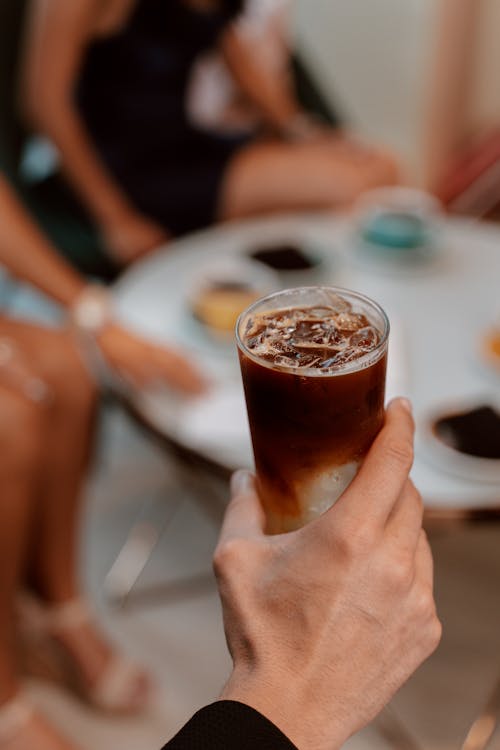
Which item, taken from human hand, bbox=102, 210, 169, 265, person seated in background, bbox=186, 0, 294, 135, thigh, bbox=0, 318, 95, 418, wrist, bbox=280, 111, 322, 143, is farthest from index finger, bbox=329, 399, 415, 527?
person seated in background, bbox=186, 0, 294, 135

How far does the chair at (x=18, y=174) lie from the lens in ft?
7.34

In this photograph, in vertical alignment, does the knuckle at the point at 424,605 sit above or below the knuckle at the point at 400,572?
below

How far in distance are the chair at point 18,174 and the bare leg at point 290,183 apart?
15.1 inches

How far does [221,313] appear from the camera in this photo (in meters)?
1.53

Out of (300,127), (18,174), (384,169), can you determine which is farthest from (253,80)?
(18,174)

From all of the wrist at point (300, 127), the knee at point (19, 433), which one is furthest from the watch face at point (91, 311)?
the wrist at point (300, 127)

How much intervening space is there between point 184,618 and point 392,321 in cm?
74

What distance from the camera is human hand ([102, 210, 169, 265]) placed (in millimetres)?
2246

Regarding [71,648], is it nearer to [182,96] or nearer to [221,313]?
[221,313]

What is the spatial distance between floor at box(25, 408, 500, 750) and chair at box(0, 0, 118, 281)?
52 centimetres

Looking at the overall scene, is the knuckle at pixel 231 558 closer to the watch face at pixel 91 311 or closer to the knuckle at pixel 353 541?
the knuckle at pixel 353 541

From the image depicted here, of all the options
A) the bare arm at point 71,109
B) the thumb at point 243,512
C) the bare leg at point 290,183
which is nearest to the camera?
the thumb at point 243,512

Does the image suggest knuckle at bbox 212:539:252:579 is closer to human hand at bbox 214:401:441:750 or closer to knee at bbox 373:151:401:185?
human hand at bbox 214:401:441:750

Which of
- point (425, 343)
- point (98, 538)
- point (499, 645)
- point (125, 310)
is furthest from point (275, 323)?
point (98, 538)
